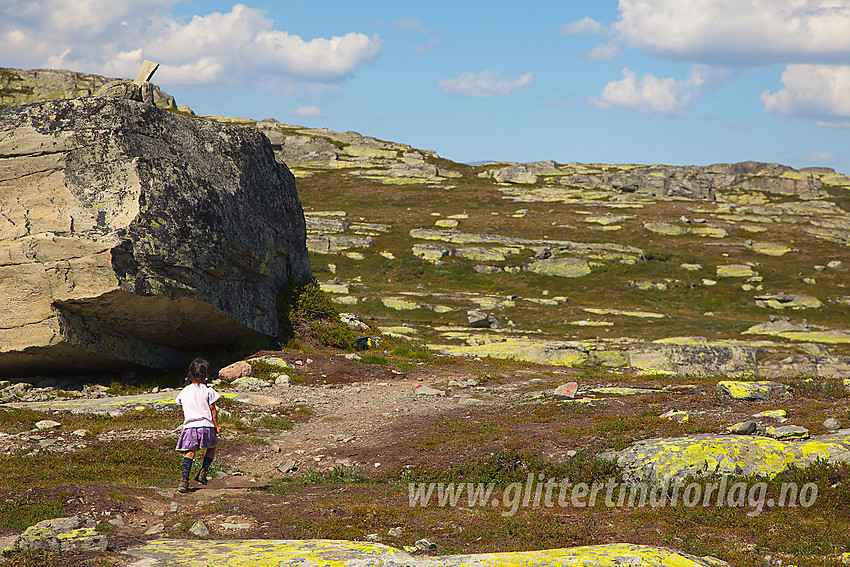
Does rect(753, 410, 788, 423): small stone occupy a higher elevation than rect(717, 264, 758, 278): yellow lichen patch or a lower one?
lower

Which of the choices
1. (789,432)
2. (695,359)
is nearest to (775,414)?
(789,432)

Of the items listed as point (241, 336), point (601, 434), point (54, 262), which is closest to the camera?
point (601, 434)

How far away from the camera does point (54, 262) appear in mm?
19500

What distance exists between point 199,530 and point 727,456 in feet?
32.1

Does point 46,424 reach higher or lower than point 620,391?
lower

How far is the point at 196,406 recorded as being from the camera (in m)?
12.8

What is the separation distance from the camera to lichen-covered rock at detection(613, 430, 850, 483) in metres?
11.7

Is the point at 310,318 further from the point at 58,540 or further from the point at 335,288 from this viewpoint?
the point at 335,288

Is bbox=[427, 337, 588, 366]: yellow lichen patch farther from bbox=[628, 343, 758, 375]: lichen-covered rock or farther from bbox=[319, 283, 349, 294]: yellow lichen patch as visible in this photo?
bbox=[319, 283, 349, 294]: yellow lichen patch

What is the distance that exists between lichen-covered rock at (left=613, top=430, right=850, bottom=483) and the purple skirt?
8638 millimetres

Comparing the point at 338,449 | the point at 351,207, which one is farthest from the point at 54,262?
the point at 351,207

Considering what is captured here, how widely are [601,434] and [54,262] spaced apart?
1724cm

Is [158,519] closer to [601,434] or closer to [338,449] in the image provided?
[338,449]

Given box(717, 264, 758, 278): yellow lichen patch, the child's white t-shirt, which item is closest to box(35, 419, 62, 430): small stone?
the child's white t-shirt
